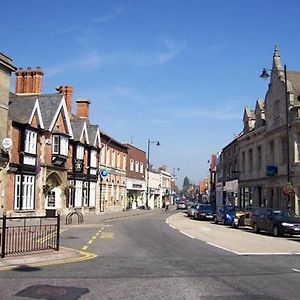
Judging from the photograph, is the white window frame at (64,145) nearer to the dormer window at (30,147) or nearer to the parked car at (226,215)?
the dormer window at (30,147)

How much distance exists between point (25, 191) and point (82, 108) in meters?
20.0

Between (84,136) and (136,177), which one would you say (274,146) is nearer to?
(84,136)

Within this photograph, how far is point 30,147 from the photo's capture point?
36219 mm

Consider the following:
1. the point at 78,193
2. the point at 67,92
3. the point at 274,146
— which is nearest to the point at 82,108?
the point at 67,92

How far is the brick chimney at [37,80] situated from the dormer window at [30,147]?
7402 millimetres

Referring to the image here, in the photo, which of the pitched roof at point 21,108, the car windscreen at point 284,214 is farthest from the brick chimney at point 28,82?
the car windscreen at point 284,214

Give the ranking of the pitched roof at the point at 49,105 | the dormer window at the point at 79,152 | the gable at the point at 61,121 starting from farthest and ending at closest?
1. the dormer window at the point at 79,152
2. the gable at the point at 61,121
3. the pitched roof at the point at 49,105

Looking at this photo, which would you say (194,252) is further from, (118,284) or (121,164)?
(121,164)

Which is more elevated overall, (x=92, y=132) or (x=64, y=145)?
(x=92, y=132)

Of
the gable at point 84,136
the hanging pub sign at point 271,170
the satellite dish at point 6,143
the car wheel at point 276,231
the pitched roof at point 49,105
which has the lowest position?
the car wheel at point 276,231

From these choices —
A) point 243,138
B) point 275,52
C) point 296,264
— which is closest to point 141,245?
point 296,264

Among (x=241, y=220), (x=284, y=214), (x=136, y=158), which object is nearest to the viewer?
(x=284, y=214)

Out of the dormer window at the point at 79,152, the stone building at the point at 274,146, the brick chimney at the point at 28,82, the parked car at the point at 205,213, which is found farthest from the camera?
the dormer window at the point at 79,152

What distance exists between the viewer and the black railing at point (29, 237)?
1395 centimetres
